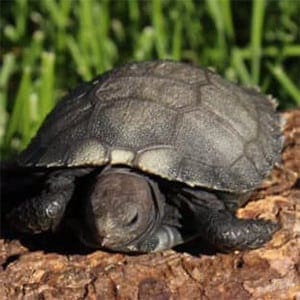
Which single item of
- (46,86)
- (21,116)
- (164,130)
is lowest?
(21,116)

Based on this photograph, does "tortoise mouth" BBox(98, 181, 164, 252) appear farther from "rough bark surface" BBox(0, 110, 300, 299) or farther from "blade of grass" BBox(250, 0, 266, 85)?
"blade of grass" BBox(250, 0, 266, 85)

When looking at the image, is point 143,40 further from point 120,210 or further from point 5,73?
point 120,210

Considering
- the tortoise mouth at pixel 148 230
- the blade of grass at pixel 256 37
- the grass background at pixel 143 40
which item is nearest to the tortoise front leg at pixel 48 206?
the tortoise mouth at pixel 148 230

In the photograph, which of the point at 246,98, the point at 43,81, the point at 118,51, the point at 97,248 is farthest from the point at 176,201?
the point at 118,51

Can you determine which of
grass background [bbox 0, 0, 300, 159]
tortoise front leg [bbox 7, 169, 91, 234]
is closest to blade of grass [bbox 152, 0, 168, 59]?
grass background [bbox 0, 0, 300, 159]

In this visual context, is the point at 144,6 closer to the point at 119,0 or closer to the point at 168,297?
the point at 119,0

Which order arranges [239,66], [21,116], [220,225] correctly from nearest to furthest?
[220,225] < [21,116] < [239,66]

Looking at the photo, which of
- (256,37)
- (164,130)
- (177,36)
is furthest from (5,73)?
(164,130)
